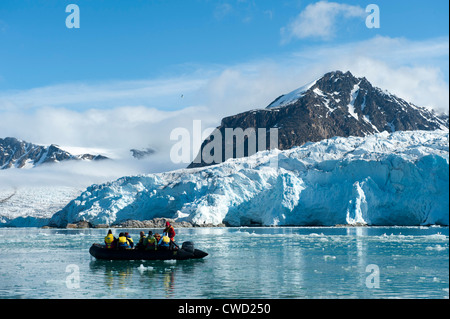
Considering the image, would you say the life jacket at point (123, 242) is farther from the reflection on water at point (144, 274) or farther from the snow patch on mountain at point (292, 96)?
the snow patch on mountain at point (292, 96)

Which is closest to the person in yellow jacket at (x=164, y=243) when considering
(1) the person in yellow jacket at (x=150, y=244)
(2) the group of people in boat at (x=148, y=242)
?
(2) the group of people in boat at (x=148, y=242)

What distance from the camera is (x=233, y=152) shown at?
148125 millimetres

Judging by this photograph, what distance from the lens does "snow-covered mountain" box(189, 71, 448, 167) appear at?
532 feet

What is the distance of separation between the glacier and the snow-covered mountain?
63038 millimetres

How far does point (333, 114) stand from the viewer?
173750 mm

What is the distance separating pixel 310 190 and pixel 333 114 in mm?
104810

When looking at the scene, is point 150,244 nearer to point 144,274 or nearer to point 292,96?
point 144,274

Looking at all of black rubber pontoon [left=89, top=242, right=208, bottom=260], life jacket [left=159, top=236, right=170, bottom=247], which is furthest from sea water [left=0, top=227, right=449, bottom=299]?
life jacket [left=159, top=236, right=170, bottom=247]

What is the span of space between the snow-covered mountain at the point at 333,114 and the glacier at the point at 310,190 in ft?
207

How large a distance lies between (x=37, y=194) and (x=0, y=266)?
484 ft

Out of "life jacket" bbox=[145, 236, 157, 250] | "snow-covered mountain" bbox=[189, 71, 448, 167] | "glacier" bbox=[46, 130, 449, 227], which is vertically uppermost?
"snow-covered mountain" bbox=[189, 71, 448, 167]

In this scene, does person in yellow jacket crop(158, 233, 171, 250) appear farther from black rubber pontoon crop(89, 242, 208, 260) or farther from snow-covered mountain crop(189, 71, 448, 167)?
snow-covered mountain crop(189, 71, 448, 167)

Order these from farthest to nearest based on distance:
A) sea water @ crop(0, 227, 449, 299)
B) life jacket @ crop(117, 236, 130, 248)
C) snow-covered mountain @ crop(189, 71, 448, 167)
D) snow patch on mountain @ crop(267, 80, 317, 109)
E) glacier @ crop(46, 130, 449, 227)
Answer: snow patch on mountain @ crop(267, 80, 317, 109) → snow-covered mountain @ crop(189, 71, 448, 167) → glacier @ crop(46, 130, 449, 227) → life jacket @ crop(117, 236, 130, 248) → sea water @ crop(0, 227, 449, 299)
